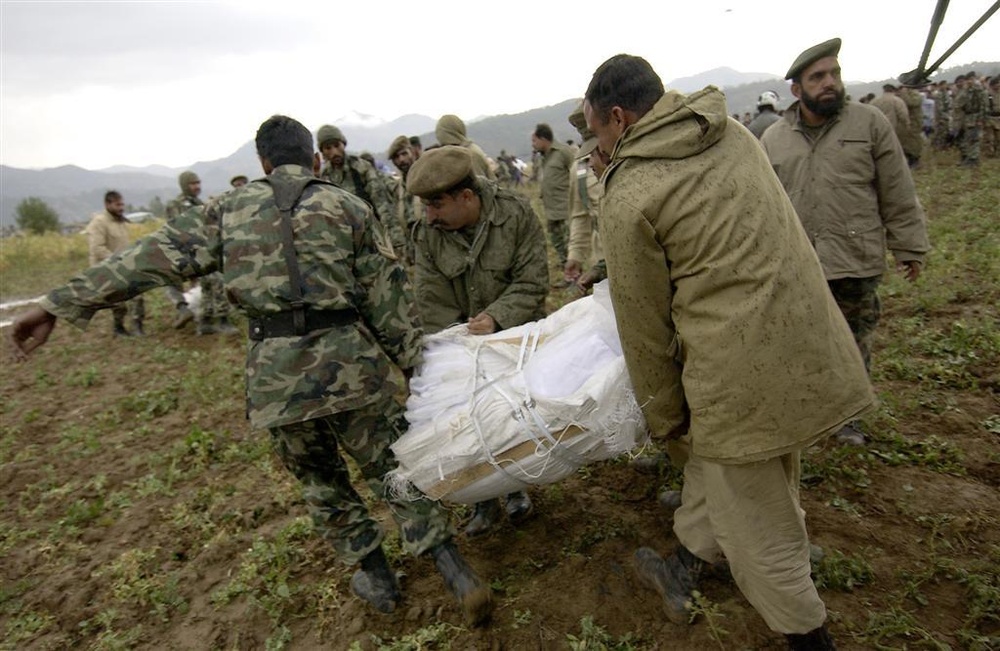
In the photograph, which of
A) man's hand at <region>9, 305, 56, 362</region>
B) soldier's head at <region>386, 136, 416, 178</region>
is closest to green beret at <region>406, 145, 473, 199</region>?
man's hand at <region>9, 305, 56, 362</region>

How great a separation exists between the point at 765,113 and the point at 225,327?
22.9 ft

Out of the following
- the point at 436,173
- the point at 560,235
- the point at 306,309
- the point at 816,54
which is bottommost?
the point at 560,235

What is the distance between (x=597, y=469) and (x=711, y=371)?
1.80 metres

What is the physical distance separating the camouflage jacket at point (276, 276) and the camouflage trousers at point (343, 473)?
0.16 metres

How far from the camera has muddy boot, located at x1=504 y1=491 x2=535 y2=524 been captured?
9.62ft

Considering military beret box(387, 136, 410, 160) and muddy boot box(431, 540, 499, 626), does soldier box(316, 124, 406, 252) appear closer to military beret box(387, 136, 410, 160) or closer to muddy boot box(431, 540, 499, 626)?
military beret box(387, 136, 410, 160)

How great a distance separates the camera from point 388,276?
226 centimetres

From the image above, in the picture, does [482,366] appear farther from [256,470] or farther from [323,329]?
[256,470]

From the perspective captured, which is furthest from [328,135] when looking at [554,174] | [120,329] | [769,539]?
[769,539]

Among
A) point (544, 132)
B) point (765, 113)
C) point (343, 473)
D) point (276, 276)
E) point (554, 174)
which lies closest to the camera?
point (276, 276)

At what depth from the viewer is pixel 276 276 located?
6.61ft

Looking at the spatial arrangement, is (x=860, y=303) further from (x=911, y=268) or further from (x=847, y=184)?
(x=847, y=184)

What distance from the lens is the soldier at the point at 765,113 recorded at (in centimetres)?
605

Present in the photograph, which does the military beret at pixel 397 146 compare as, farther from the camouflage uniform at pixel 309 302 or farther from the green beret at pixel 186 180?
the camouflage uniform at pixel 309 302
